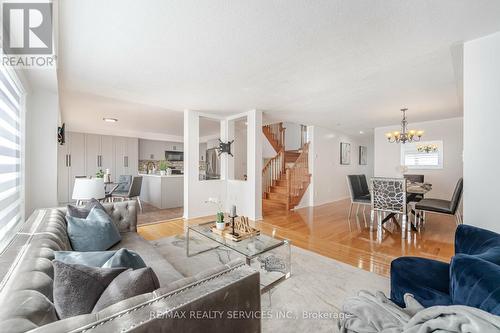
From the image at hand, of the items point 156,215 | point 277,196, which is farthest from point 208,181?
point 277,196

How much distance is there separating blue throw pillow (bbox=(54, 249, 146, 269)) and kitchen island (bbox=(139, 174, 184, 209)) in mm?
4699

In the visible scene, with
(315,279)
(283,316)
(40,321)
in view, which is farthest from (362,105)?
(40,321)

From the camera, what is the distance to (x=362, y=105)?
13.8 feet

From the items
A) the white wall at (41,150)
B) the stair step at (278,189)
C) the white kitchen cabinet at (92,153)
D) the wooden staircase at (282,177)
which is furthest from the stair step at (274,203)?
the white kitchen cabinet at (92,153)

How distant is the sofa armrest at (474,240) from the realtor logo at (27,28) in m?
3.24

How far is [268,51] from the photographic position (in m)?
2.20

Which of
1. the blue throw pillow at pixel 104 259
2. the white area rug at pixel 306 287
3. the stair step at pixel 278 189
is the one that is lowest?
the white area rug at pixel 306 287

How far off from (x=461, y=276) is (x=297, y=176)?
192 inches

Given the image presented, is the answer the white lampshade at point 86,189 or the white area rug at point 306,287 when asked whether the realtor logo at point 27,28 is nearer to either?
the white lampshade at point 86,189

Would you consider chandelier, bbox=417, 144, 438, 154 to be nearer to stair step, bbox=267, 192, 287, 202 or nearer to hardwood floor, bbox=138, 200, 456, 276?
hardwood floor, bbox=138, 200, 456, 276

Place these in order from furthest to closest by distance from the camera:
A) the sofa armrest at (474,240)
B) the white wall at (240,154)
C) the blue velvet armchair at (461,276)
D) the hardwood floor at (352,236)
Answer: the white wall at (240,154) < the hardwood floor at (352,236) < the sofa armrest at (474,240) < the blue velvet armchair at (461,276)

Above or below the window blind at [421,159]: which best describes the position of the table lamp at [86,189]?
below

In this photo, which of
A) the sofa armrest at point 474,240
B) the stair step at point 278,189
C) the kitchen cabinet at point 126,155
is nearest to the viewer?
the sofa armrest at point 474,240

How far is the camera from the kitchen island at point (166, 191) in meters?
5.53
